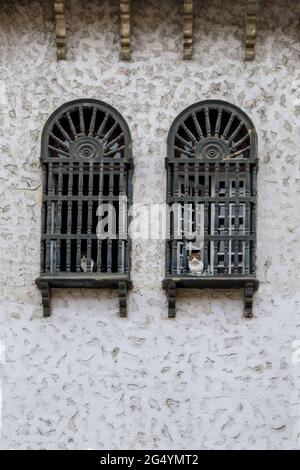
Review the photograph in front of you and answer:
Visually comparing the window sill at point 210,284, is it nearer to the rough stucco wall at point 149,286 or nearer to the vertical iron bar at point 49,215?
the rough stucco wall at point 149,286

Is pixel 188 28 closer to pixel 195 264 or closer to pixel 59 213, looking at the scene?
pixel 59 213

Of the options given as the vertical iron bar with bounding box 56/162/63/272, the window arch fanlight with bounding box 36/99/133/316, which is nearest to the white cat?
the window arch fanlight with bounding box 36/99/133/316

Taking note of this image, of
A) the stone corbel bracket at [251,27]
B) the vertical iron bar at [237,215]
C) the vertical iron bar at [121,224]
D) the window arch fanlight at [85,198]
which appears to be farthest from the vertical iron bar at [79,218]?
the stone corbel bracket at [251,27]

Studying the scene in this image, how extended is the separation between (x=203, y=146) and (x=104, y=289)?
6.53 ft

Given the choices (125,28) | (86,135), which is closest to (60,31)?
(125,28)

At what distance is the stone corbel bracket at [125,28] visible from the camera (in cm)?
1869

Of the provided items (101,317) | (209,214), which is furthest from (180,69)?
(101,317)

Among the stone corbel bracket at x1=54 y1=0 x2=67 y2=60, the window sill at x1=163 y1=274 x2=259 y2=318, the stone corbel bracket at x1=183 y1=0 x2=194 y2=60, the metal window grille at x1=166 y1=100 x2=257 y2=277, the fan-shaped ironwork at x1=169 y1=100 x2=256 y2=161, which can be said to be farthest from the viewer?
the stone corbel bracket at x1=54 y1=0 x2=67 y2=60

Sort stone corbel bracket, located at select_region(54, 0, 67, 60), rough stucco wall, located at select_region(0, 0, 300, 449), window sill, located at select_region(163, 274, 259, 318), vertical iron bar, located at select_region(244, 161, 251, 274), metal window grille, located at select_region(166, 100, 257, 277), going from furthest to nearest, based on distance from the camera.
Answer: stone corbel bracket, located at select_region(54, 0, 67, 60) → metal window grille, located at select_region(166, 100, 257, 277) → vertical iron bar, located at select_region(244, 161, 251, 274) → window sill, located at select_region(163, 274, 259, 318) → rough stucco wall, located at select_region(0, 0, 300, 449)

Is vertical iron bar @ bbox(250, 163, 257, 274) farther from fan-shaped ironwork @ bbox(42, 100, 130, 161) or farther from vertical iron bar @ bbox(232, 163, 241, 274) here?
fan-shaped ironwork @ bbox(42, 100, 130, 161)

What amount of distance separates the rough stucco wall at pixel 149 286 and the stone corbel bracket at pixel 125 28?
0.12 metres

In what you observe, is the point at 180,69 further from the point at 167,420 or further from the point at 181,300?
the point at 167,420

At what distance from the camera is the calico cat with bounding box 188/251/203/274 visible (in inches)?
711

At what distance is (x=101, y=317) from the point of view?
18.1 meters
